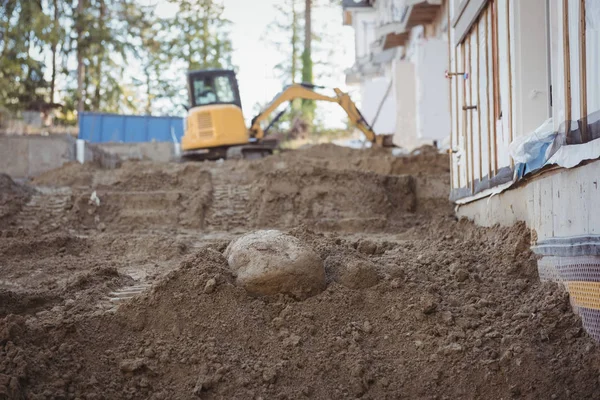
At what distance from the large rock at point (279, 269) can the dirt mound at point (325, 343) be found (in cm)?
8

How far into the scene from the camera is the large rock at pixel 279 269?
4.82 m

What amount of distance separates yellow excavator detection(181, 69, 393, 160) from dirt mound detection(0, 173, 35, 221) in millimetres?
5409

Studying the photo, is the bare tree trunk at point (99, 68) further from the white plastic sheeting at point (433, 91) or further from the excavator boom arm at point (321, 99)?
the white plastic sheeting at point (433, 91)

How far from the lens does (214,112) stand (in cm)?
1639

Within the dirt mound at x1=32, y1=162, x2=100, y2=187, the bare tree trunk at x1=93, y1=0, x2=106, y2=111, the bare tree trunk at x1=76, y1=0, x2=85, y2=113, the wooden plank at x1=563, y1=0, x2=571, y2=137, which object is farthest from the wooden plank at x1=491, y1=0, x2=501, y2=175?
the bare tree trunk at x1=93, y1=0, x2=106, y2=111

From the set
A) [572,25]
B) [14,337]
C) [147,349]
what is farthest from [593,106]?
[14,337]

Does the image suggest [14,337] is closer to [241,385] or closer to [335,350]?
[241,385]

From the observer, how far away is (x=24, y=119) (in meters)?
24.6

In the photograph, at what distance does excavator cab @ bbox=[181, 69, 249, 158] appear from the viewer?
16.4 m

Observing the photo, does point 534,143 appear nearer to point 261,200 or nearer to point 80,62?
point 261,200

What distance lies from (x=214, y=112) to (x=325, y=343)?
494 inches

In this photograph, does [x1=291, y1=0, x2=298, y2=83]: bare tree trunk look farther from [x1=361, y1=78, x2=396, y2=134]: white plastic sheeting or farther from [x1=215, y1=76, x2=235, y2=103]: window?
[x1=215, y1=76, x2=235, y2=103]: window

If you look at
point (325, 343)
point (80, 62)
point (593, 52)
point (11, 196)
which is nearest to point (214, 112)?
point (11, 196)

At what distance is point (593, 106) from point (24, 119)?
23.9 metres
